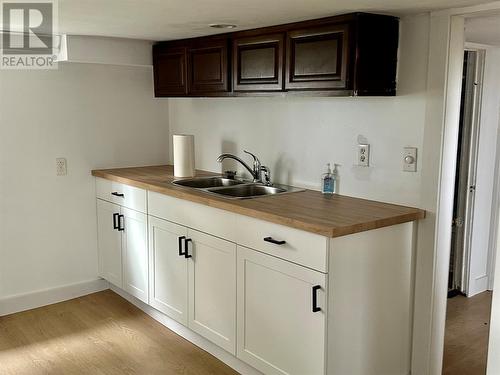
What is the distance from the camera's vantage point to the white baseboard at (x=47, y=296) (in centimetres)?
365

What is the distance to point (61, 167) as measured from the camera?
3764 mm

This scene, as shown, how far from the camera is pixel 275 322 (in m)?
2.49

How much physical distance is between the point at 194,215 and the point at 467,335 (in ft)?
6.25

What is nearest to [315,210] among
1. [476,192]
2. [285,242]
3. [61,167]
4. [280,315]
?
[285,242]

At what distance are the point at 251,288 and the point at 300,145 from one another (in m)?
0.99

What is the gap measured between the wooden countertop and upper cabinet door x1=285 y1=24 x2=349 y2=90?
60 cm

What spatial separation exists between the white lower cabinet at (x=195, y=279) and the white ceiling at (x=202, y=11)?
115 centimetres

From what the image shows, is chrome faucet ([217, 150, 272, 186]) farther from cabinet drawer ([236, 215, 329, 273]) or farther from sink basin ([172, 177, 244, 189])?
cabinet drawer ([236, 215, 329, 273])

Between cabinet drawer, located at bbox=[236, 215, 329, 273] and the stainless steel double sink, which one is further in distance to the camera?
the stainless steel double sink

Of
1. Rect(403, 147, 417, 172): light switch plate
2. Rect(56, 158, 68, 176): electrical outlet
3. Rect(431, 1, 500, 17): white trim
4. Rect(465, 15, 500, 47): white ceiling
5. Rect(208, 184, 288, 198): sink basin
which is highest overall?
Rect(465, 15, 500, 47): white ceiling

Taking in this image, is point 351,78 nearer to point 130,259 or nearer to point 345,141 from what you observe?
point 345,141

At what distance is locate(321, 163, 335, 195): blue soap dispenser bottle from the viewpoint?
2984 mm

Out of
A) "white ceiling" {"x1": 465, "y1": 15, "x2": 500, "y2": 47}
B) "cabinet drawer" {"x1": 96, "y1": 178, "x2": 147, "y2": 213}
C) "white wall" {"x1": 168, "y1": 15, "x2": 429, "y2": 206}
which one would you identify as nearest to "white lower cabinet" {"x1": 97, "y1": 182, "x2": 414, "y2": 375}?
"cabinet drawer" {"x1": 96, "y1": 178, "x2": 147, "y2": 213}

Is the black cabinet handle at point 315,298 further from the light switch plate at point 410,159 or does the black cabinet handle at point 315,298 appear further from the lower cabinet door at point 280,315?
the light switch plate at point 410,159
